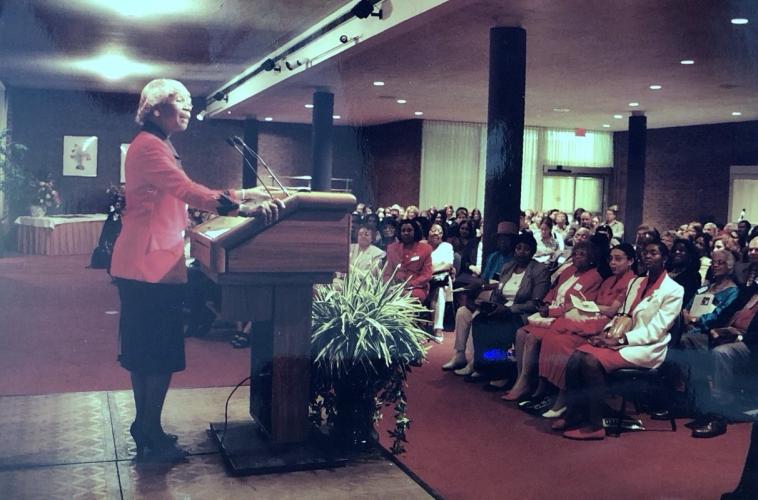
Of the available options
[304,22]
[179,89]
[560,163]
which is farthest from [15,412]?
[560,163]

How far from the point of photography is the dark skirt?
315cm

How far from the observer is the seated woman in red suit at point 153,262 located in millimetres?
3139

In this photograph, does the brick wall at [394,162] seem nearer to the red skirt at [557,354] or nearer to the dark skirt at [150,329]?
the red skirt at [557,354]

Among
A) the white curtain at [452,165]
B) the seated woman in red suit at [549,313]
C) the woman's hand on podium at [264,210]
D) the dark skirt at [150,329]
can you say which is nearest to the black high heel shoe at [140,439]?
the dark skirt at [150,329]

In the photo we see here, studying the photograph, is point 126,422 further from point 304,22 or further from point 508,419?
point 304,22

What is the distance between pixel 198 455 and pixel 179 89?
138cm

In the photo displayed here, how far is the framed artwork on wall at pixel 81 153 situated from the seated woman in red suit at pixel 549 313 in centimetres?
979

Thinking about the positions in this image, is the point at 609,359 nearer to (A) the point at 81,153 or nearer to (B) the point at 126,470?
(B) the point at 126,470

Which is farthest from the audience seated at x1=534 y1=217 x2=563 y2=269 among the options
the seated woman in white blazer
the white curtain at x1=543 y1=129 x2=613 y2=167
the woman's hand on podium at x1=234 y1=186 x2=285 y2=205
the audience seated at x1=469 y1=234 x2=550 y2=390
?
the white curtain at x1=543 y1=129 x2=613 y2=167

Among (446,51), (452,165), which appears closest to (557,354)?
(446,51)

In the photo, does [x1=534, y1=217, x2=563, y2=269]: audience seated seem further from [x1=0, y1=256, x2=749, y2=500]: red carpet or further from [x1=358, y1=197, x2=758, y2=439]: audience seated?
[x1=358, y1=197, x2=758, y2=439]: audience seated

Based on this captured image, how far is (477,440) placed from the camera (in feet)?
13.4

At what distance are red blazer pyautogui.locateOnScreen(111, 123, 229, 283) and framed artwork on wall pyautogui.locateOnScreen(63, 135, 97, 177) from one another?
34.3 ft

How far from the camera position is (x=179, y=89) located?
10.5ft
